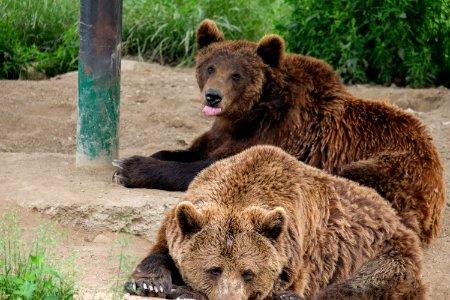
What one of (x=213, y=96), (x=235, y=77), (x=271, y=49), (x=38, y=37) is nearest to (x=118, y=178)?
(x=213, y=96)

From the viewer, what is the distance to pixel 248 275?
5.65 metres

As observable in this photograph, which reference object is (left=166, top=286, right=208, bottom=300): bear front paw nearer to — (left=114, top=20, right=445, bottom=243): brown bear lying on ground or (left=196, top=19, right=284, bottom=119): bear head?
(left=114, top=20, right=445, bottom=243): brown bear lying on ground

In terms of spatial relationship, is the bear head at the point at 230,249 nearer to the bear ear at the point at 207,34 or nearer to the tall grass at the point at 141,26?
the bear ear at the point at 207,34

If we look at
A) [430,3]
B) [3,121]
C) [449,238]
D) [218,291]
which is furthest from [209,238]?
[430,3]

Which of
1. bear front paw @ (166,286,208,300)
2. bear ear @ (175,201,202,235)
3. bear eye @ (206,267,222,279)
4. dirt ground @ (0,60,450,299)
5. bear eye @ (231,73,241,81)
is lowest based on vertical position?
dirt ground @ (0,60,450,299)

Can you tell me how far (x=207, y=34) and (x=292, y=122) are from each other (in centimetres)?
119

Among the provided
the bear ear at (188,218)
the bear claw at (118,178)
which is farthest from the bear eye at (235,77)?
the bear ear at (188,218)

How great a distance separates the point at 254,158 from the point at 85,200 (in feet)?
5.86

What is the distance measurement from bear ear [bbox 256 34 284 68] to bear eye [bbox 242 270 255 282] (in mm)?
3361

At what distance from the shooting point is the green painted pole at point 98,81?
8.33 m

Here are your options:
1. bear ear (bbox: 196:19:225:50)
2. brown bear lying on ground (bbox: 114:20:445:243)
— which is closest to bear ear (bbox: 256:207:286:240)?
brown bear lying on ground (bbox: 114:20:445:243)

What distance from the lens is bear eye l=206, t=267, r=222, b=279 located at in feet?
18.5

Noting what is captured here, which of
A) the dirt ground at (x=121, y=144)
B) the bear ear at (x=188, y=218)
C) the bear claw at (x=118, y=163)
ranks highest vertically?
the bear ear at (x=188, y=218)

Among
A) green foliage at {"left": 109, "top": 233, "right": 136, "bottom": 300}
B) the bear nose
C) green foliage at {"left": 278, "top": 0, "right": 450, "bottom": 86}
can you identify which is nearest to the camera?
green foliage at {"left": 109, "top": 233, "right": 136, "bottom": 300}
